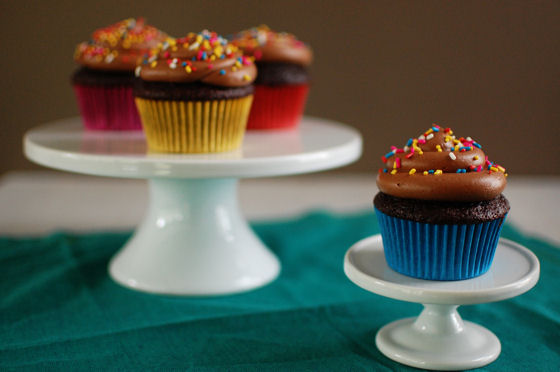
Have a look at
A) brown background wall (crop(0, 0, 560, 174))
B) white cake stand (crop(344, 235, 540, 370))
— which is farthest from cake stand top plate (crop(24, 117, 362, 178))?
brown background wall (crop(0, 0, 560, 174))

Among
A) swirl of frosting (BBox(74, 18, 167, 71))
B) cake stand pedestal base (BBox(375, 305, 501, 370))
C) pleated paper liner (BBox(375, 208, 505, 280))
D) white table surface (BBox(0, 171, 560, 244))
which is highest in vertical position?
swirl of frosting (BBox(74, 18, 167, 71))

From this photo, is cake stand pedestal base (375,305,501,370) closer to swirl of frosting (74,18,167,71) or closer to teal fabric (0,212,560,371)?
teal fabric (0,212,560,371)

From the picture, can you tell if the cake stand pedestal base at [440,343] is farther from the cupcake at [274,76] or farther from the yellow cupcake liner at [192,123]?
the cupcake at [274,76]

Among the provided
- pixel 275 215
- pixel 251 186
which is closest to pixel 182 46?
pixel 275 215

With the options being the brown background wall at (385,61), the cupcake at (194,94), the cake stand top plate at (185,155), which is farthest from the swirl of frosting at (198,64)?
the brown background wall at (385,61)

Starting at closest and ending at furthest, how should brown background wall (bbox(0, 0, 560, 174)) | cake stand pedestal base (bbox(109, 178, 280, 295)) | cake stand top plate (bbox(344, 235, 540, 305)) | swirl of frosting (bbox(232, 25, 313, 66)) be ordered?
cake stand top plate (bbox(344, 235, 540, 305))
cake stand pedestal base (bbox(109, 178, 280, 295))
swirl of frosting (bbox(232, 25, 313, 66))
brown background wall (bbox(0, 0, 560, 174))

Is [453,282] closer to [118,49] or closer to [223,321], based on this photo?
[223,321]
